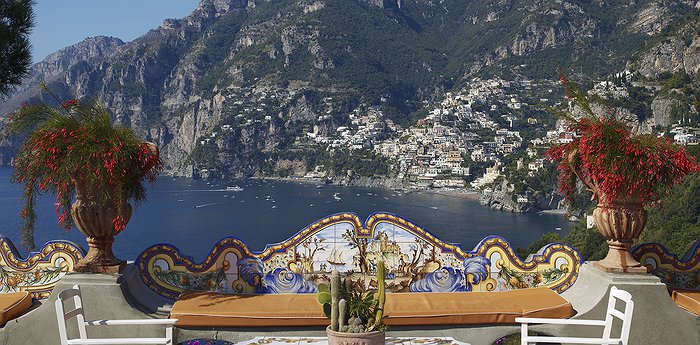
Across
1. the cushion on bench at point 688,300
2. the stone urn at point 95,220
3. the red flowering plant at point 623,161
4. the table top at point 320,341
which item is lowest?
the table top at point 320,341

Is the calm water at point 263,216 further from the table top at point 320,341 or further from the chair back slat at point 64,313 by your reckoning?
the chair back slat at point 64,313

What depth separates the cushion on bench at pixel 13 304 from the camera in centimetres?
405

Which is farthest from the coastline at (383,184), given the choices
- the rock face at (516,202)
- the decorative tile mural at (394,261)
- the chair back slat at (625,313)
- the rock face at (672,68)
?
the chair back slat at (625,313)

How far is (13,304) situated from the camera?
4.12 meters

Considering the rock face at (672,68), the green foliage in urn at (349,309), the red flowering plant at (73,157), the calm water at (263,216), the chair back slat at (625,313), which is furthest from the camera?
the rock face at (672,68)

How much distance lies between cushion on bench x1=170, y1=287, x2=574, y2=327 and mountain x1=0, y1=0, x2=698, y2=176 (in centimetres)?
10916

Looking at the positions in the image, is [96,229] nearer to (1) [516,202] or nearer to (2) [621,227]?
(2) [621,227]

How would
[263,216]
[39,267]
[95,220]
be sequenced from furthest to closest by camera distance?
[263,216] < [39,267] < [95,220]

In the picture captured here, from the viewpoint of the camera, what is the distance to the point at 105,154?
4.14m

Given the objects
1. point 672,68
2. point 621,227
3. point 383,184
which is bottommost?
point 383,184

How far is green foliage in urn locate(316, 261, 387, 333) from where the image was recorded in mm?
3098

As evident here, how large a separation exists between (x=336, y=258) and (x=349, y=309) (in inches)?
61.1

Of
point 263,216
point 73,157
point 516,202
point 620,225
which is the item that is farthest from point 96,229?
point 516,202

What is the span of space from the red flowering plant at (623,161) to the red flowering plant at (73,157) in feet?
9.75
